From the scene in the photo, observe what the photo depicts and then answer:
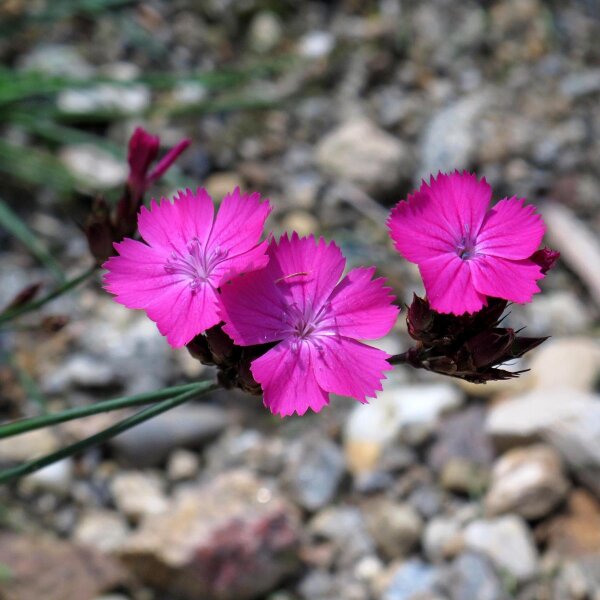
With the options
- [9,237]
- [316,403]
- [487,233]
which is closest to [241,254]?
[316,403]

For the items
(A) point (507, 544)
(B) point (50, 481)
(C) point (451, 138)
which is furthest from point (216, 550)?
(C) point (451, 138)

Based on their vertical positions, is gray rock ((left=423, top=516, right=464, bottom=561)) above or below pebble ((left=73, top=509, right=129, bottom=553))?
below

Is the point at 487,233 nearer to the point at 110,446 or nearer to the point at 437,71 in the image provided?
the point at 110,446

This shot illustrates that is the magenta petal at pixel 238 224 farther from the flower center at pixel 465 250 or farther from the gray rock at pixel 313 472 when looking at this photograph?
the gray rock at pixel 313 472

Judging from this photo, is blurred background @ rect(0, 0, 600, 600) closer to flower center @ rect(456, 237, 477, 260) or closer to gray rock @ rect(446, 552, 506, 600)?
gray rock @ rect(446, 552, 506, 600)

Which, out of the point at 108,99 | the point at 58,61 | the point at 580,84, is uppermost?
the point at 58,61

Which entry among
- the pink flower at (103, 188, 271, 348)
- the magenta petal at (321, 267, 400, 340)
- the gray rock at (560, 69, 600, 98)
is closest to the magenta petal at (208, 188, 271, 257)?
the pink flower at (103, 188, 271, 348)

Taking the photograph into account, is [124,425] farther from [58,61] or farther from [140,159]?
[58,61]
